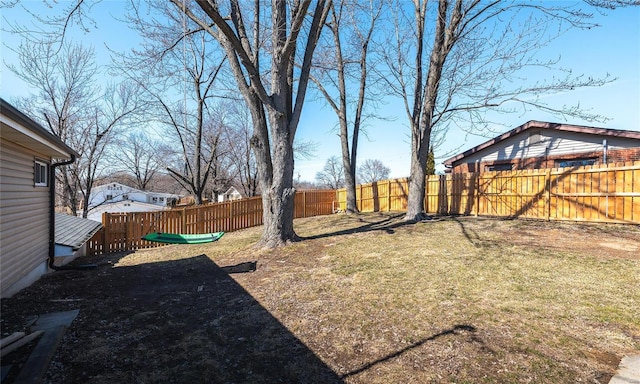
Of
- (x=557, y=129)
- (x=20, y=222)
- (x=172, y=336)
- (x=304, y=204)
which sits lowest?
(x=172, y=336)

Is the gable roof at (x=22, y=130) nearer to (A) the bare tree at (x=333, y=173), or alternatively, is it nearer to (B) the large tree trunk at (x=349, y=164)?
(B) the large tree trunk at (x=349, y=164)

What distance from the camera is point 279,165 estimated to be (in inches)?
286

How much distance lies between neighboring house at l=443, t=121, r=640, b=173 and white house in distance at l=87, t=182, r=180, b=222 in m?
Answer: 25.0

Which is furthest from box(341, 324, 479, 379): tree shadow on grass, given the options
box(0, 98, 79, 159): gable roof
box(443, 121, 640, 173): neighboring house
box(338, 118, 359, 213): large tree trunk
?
box(443, 121, 640, 173): neighboring house

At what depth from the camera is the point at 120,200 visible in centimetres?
2806

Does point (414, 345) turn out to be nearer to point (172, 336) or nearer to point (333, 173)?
point (172, 336)

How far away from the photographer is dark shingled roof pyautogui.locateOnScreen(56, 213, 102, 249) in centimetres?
698

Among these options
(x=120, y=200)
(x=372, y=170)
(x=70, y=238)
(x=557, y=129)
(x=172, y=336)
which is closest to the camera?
(x=172, y=336)

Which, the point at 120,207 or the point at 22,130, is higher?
the point at 22,130

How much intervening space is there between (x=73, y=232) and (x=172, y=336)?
23.3 ft

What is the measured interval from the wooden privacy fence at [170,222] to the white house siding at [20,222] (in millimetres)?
3814

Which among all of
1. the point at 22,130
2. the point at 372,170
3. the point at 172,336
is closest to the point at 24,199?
the point at 22,130

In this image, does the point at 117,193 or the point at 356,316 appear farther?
the point at 117,193

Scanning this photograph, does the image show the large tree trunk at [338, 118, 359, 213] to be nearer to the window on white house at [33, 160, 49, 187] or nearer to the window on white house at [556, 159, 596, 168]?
the window on white house at [556, 159, 596, 168]
